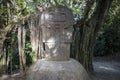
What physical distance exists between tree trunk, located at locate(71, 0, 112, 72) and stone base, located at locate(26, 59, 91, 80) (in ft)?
6.03

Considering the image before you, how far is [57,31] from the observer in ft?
15.0

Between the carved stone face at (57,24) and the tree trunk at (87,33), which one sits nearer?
the carved stone face at (57,24)

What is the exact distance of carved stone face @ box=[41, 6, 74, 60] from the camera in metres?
4.50

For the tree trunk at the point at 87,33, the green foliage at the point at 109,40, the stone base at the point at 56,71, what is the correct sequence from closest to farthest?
the stone base at the point at 56,71 < the tree trunk at the point at 87,33 < the green foliage at the point at 109,40

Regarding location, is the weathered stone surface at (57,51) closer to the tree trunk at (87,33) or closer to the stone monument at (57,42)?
the stone monument at (57,42)

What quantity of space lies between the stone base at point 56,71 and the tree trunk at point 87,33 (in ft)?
6.03

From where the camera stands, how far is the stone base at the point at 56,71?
13.8ft

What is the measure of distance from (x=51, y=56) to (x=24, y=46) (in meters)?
1.18

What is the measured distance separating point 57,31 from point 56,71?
34.1 inches

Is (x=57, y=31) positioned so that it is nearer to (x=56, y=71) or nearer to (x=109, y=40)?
(x=56, y=71)

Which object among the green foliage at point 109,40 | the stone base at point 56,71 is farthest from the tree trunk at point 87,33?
the green foliage at point 109,40

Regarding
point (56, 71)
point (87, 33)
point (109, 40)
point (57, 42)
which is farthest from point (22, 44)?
point (109, 40)

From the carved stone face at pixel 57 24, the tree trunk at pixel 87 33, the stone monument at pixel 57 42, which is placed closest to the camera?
the stone monument at pixel 57 42

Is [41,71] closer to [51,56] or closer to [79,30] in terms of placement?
[51,56]
